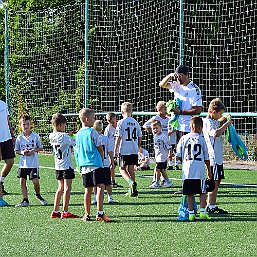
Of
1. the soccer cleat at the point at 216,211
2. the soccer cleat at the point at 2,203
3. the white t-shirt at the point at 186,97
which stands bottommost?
the soccer cleat at the point at 2,203

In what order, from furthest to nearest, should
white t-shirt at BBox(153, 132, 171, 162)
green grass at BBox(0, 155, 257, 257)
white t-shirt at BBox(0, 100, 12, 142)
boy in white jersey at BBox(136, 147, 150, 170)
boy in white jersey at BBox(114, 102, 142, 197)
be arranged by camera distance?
1. boy in white jersey at BBox(136, 147, 150, 170)
2. white t-shirt at BBox(153, 132, 171, 162)
3. boy in white jersey at BBox(114, 102, 142, 197)
4. white t-shirt at BBox(0, 100, 12, 142)
5. green grass at BBox(0, 155, 257, 257)

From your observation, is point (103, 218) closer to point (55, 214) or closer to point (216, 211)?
point (55, 214)

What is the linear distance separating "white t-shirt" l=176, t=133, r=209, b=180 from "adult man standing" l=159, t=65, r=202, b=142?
55.2 inches

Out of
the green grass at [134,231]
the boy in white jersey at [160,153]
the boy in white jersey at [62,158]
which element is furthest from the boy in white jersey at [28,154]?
the boy in white jersey at [160,153]

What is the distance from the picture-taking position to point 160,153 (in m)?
14.2

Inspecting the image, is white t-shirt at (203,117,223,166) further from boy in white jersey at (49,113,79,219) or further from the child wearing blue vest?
boy in white jersey at (49,113,79,219)

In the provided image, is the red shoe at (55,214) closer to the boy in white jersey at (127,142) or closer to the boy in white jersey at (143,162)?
the boy in white jersey at (127,142)

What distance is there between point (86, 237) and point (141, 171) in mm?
9137

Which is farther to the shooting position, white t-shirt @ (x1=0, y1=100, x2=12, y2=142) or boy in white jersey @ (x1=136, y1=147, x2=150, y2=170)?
boy in white jersey @ (x1=136, y1=147, x2=150, y2=170)

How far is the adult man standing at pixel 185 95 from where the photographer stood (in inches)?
443

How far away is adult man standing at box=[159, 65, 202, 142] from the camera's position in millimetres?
11250

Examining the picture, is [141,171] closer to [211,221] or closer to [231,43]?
[231,43]

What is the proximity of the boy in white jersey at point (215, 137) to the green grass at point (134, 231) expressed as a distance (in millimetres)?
336

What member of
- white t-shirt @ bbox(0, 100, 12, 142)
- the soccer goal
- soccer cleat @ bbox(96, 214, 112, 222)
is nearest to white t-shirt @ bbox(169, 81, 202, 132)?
soccer cleat @ bbox(96, 214, 112, 222)
